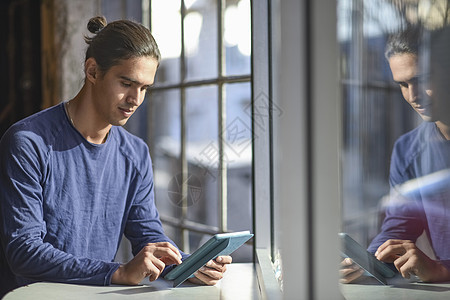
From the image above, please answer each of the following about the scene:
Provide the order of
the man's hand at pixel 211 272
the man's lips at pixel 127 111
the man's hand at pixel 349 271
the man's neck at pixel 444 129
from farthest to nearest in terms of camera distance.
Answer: the man's lips at pixel 127 111 < the man's hand at pixel 211 272 < the man's hand at pixel 349 271 < the man's neck at pixel 444 129

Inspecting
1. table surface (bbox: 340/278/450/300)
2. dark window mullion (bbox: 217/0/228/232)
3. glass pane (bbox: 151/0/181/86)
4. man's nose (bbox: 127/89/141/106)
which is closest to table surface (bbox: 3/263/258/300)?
dark window mullion (bbox: 217/0/228/232)

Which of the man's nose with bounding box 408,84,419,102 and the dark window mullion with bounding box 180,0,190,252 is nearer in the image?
the man's nose with bounding box 408,84,419,102

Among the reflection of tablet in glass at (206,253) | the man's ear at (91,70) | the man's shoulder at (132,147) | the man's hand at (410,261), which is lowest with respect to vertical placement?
the reflection of tablet in glass at (206,253)

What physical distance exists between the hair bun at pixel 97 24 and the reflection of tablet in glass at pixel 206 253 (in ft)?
2.13

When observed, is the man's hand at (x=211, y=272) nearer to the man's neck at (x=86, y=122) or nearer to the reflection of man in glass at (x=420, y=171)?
the man's neck at (x=86, y=122)

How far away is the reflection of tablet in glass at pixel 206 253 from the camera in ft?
4.25

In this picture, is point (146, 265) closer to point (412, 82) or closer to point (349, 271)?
point (349, 271)

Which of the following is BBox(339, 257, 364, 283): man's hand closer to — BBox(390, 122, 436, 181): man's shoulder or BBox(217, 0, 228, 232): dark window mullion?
BBox(390, 122, 436, 181): man's shoulder

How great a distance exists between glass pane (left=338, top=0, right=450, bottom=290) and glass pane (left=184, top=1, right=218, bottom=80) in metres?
0.80

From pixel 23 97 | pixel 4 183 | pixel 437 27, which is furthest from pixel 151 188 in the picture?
pixel 437 27

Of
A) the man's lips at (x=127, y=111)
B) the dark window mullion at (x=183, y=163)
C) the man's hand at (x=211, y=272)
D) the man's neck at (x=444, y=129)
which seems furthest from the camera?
the dark window mullion at (x=183, y=163)

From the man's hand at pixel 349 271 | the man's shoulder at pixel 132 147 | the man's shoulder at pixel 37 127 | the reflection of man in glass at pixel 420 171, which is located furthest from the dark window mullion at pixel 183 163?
the reflection of man in glass at pixel 420 171

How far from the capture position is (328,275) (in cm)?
90

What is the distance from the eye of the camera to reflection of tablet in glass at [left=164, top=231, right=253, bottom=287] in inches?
51.0
